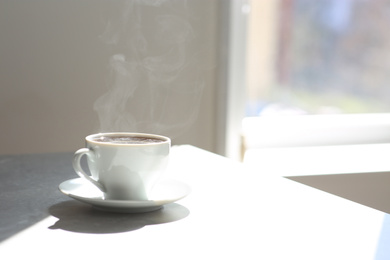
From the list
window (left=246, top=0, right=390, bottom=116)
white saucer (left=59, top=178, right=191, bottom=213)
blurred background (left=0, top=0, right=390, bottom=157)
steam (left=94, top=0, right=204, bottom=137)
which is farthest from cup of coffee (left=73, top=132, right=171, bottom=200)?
window (left=246, top=0, right=390, bottom=116)

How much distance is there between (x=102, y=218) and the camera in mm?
727

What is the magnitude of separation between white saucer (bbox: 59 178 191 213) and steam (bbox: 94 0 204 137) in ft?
2.97

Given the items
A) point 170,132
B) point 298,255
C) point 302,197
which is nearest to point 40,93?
point 170,132

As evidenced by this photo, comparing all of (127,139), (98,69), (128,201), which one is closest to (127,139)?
(127,139)

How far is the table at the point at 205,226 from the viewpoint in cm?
60

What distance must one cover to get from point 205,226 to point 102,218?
0.14m

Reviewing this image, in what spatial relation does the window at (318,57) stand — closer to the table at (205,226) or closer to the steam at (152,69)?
the steam at (152,69)

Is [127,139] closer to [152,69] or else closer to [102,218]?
[102,218]

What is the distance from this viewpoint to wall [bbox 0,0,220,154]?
1717 millimetres

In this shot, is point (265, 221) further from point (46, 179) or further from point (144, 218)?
point (46, 179)

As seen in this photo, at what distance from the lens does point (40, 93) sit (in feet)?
5.74

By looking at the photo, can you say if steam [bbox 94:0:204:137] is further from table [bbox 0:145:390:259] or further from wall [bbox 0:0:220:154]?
table [bbox 0:145:390:259]

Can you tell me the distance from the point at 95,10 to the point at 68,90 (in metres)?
0.27

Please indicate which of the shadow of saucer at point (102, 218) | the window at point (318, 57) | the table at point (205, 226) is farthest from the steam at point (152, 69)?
the shadow of saucer at point (102, 218)
